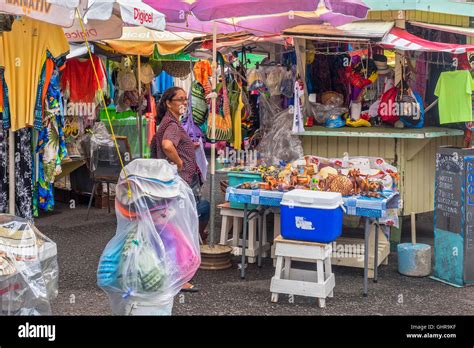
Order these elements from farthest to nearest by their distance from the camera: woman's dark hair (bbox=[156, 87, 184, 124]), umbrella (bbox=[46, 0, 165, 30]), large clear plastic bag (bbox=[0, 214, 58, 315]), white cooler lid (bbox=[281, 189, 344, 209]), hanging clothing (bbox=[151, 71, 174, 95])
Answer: hanging clothing (bbox=[151, 71, 174, 95]) → woman's dark hair (bbox=[156, 87, 184, 124]) → umbrella (bbox=[46, 0, 165, 30]) → white cooler lid (bbox=[281, 189, 344, 209]) → large clear plastic bag (bbox=[0, 214, 58, 315])

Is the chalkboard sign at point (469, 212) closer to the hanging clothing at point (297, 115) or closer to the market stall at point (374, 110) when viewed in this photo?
the market stall at point (374, 110)

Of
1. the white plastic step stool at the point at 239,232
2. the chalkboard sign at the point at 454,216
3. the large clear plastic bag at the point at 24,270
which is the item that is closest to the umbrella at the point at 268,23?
the chalkboard sign at the point at 454,216

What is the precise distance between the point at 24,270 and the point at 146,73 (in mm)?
7638

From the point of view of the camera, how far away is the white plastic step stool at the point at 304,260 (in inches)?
237

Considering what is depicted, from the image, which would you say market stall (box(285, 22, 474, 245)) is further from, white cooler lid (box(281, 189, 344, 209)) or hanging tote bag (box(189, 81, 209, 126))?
white cooler lid (box(281, 189, 344, 209))

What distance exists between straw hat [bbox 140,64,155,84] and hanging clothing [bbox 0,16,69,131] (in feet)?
14.9

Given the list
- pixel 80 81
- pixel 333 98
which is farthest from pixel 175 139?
pixel 80 81

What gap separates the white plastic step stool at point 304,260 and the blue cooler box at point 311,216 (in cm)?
7

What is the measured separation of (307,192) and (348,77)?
329 cm

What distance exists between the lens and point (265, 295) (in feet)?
21.1

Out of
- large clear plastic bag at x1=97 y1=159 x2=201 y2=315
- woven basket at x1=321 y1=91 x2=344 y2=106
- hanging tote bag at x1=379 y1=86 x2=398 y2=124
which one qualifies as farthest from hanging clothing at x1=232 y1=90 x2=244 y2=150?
large clear plastic bag at x1=97 y1=159 x2=201 y2=315

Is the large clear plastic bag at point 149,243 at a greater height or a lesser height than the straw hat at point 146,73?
lesser

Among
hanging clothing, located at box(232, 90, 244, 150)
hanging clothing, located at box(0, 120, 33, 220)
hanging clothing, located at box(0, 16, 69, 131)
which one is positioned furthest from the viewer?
hanging clothing, located at box(232, 90, 244, 150)

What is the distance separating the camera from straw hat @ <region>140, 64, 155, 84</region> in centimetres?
1151
